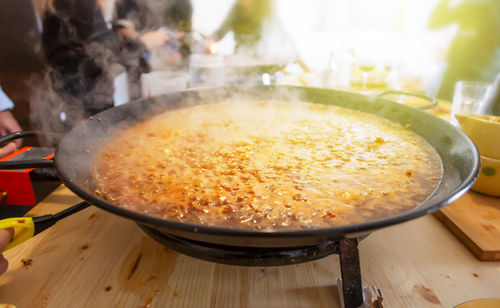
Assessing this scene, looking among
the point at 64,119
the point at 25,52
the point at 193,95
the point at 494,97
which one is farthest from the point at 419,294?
the point at 25,52

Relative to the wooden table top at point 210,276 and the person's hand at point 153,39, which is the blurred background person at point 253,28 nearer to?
the person's hand at point 153,39

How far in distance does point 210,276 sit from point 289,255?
322mm

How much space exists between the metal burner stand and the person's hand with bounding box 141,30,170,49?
2316 millimetres

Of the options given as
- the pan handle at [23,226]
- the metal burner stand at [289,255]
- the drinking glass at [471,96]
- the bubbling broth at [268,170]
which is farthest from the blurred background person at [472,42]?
the pan handle at [23,226]

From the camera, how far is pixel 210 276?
1.02m

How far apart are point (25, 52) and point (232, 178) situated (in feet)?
13.6

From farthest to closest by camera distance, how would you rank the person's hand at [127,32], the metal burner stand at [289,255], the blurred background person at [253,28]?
1. the blurred background person at [253,28]
2. the person's hand at [127,32]
3. the metal burner stand at [289,255]

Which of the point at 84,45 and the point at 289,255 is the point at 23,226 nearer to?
the point at 289,255

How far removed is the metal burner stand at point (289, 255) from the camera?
835 millimetres

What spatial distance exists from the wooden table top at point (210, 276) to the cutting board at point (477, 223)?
→ 36 millimetres

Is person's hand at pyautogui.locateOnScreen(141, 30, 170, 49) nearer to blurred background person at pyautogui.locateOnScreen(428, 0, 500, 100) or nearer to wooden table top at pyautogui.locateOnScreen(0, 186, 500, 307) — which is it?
wooden table top at pyautogui.locateOnScreen(0, 186, 500, 307)

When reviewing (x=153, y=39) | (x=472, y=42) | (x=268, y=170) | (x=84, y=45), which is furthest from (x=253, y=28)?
(x=268, y=170)

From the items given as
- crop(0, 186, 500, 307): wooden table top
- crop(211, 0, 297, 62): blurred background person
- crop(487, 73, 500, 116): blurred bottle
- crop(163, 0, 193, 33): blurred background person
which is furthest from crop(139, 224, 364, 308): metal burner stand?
crop(163, 0, 193, 33): blurred background person

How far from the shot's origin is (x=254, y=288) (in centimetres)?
98
